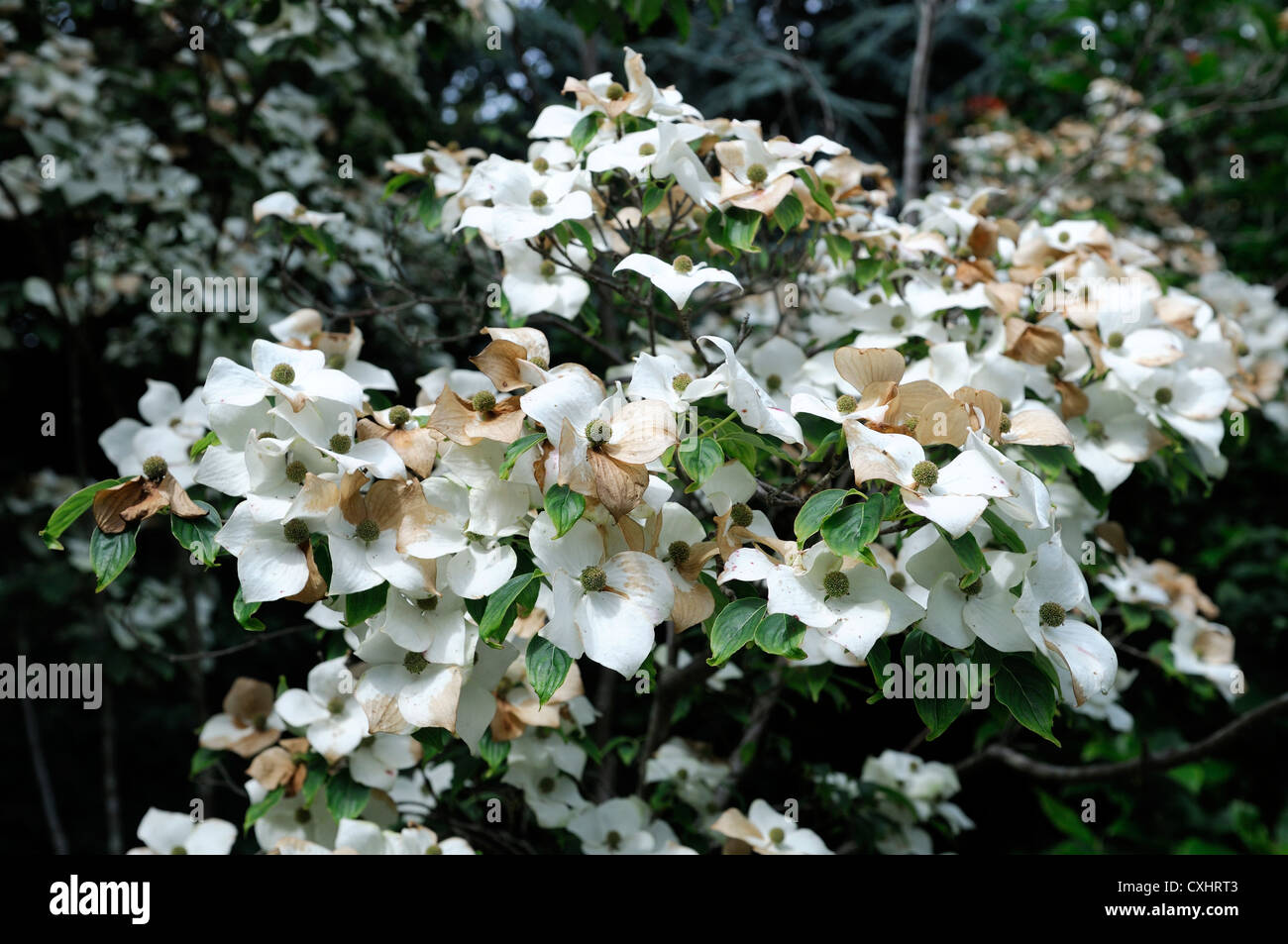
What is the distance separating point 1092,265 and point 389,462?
1015mm

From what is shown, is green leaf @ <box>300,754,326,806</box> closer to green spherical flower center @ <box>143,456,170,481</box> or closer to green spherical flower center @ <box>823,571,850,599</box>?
green spherical flower center @ <box>143,456,170,481</box>

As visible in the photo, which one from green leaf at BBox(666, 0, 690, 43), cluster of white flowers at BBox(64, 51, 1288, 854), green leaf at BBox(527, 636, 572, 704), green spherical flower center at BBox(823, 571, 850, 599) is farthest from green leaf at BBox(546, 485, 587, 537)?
green leaf at BBox(666, 0, 690, 43)

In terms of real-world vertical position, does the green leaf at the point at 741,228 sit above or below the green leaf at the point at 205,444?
above

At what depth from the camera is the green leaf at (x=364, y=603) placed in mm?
900

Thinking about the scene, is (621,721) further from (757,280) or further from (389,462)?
(389,462)

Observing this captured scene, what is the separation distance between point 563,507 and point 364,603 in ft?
0.76

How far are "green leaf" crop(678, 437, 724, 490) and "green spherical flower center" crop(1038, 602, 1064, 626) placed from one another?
32 cm

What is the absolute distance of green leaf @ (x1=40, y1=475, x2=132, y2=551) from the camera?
0.94 meters

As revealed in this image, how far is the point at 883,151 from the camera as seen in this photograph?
5.16m

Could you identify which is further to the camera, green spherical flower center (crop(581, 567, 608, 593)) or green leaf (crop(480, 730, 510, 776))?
green leaf (crop(480, 730, 510, 776))

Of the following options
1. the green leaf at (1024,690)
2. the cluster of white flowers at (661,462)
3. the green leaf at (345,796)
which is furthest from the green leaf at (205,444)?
the green leaf at (1024,690)

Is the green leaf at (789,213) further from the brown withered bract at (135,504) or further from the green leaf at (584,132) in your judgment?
the brown withered bract at (135,504)

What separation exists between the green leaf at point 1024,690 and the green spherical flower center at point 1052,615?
5cm
